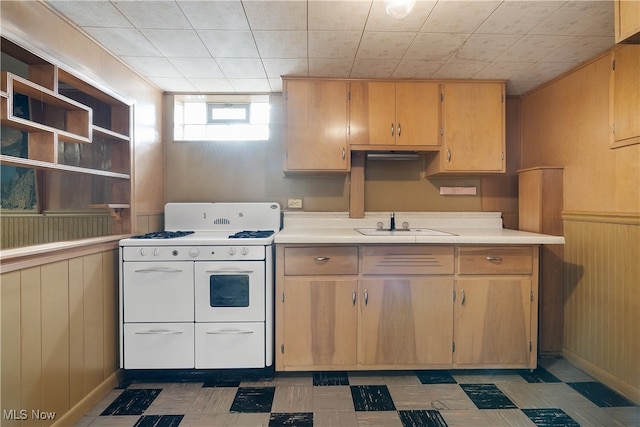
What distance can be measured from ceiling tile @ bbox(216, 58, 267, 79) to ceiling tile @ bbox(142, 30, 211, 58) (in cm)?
15

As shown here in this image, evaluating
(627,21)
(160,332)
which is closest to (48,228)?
(160,332)

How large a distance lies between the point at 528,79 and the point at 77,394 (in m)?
3.65

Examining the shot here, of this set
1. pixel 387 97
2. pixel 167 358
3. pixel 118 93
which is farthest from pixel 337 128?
pixel 167 358

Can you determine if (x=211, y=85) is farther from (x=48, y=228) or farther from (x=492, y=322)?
(x=492, y=322)

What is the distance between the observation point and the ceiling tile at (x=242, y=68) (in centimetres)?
215

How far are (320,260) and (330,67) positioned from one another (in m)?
1.37

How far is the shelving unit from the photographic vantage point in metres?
1.54

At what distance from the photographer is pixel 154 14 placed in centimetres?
164

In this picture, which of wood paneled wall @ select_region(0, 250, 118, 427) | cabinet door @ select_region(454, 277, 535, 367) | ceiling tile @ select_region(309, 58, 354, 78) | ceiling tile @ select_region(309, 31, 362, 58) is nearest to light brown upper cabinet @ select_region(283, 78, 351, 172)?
ceiling tile @ select_region(309, 58, 354, 78)

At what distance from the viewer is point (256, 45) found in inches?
76.4

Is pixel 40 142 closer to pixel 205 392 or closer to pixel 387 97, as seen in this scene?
pixel 205 392

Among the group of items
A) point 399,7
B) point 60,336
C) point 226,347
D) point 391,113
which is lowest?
point 226,347

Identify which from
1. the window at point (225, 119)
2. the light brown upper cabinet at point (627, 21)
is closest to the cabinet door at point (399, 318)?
the light brown upper cabinet at point (627, 21)

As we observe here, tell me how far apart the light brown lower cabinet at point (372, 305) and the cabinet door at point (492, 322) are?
0.04 ft
